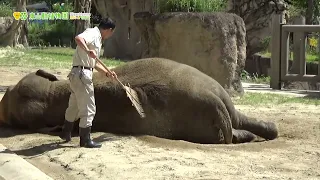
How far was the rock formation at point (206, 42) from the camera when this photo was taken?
12.4 m

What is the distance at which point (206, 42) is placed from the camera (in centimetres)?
1257

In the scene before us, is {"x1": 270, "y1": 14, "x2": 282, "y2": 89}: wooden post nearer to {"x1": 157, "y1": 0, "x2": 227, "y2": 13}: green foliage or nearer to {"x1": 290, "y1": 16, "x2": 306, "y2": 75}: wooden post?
{"x1": 290, "y1": 16, "x2": 306, "y2": 75}: wooden post

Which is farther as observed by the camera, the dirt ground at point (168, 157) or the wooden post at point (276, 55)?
the wooden post at point (276, 55)

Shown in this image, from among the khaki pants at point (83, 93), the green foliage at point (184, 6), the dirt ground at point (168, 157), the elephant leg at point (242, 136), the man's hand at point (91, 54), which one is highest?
the green foliage at point (184, 6)

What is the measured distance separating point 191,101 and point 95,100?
1191 millimetres

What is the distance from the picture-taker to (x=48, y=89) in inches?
338

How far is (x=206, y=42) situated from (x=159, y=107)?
4774 millimetres

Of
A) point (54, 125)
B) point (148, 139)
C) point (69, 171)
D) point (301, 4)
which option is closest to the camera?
point (69, 171)

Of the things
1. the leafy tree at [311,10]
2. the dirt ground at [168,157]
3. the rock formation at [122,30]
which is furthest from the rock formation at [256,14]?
the dirt ground at [168,157]

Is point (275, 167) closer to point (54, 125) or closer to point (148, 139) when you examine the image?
point (148, 139)

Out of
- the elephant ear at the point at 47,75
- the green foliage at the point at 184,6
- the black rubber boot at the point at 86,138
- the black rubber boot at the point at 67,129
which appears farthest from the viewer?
the green foliage at the point at 184,6

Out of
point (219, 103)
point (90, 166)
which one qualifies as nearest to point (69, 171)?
point (90, 166)

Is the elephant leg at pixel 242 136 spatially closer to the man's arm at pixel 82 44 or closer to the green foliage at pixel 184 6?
the man's arm at pixel 82 44

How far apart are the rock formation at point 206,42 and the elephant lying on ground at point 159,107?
4.03m
